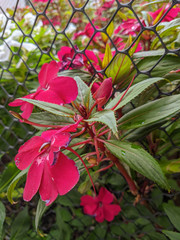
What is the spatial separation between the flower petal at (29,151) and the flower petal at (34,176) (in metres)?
0.01

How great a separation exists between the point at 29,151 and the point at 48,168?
0.04 meters

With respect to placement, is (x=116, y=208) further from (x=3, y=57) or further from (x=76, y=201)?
(x=3, y=57)

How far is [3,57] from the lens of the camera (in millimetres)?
785

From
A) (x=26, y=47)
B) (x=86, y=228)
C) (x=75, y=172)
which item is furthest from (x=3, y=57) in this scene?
(x=86, y=228)

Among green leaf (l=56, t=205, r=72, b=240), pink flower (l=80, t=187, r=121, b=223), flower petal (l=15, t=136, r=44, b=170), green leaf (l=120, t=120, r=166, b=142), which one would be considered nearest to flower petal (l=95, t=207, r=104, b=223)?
pink flower (l=80, t=187, r=121, b=223)

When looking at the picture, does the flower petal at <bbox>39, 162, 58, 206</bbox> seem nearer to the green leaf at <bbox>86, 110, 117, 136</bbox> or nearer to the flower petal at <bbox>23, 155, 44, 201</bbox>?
the flower petal at <bbox>23, 155, 44, 201</bbox>

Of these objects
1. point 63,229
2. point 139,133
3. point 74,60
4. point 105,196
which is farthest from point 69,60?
point 63,229

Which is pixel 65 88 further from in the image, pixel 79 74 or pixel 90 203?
pixel 90 203

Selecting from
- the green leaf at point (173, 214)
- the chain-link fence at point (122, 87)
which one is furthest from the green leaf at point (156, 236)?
the green leaf at point (173, 214)

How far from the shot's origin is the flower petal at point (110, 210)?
0.72 metres

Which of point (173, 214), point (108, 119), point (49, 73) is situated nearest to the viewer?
point (108, 119)

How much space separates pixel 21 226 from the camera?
2.64 feet

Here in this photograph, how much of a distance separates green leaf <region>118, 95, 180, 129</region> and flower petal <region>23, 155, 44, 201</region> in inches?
6.9

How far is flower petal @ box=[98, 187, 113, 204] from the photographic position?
0.72m
